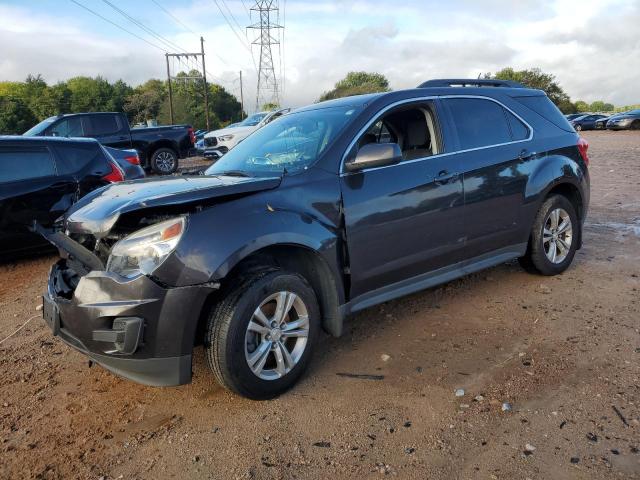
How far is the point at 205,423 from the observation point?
2.91 metres

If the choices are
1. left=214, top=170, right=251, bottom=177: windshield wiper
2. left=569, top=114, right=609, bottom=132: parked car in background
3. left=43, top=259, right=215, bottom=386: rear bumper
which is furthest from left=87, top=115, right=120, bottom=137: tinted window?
left=569, top=114, right=609, bottom=132: parked car in background

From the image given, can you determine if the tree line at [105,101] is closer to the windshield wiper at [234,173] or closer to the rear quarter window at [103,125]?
the rear quarter window at [103,125]

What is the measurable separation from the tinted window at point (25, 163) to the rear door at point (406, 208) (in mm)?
4166

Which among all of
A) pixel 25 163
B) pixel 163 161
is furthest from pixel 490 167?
pixel 163 161

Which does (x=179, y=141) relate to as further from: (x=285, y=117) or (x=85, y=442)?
(x=85, y=442)

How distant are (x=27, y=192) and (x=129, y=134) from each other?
30.0ft

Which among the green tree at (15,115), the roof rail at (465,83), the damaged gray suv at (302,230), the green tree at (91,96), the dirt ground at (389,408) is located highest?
the green tree at (91,96)

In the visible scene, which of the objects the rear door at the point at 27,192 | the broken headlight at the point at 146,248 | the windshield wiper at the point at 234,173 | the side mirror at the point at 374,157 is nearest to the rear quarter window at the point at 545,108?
the side mirror at the point at 374,157

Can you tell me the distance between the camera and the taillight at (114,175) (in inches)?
258

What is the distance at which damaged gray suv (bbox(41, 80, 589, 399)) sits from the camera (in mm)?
2732

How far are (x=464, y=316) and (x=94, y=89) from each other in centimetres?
8157

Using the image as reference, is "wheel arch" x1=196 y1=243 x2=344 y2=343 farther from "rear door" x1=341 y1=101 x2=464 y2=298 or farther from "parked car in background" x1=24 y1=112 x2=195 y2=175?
"parked car in background" x1=24 y1=112 x2=195 y2=175

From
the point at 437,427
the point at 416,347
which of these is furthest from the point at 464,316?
the point at 437,427

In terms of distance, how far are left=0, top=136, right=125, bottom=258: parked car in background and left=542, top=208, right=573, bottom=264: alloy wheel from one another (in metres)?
5.14
